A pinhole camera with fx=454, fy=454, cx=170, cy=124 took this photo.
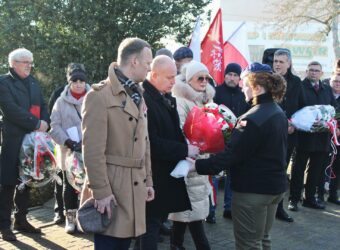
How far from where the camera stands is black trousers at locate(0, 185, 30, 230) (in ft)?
17.6

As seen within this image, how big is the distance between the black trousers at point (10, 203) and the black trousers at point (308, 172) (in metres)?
3.96

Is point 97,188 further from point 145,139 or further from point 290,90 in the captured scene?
point 290,90

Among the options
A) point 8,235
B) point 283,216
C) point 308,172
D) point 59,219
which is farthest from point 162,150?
point 308,172

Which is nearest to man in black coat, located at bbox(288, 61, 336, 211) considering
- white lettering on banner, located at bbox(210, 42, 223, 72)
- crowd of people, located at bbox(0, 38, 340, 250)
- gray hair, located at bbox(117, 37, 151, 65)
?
white lettering on banner, located at bbox(210, 42, 223, 72)

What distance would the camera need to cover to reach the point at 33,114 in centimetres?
551

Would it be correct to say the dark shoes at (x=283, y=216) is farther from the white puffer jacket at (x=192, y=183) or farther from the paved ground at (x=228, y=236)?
the white puffer jacket at (x=192, y=183)

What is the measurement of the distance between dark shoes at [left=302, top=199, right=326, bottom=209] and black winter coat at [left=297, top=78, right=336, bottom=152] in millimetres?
889

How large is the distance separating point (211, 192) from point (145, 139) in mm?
1538

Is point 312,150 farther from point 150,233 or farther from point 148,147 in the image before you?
point 148,147

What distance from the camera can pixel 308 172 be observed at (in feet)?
23.9

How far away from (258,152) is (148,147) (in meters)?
0.86

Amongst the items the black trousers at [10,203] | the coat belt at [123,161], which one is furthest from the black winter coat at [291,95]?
the coat belt at [123,161]

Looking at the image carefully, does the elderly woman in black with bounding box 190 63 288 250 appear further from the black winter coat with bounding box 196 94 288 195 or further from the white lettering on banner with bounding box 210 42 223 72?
the white lettering on banner with bounding box 210 42 223 72

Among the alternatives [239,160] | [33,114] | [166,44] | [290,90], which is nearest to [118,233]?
[239,160]
